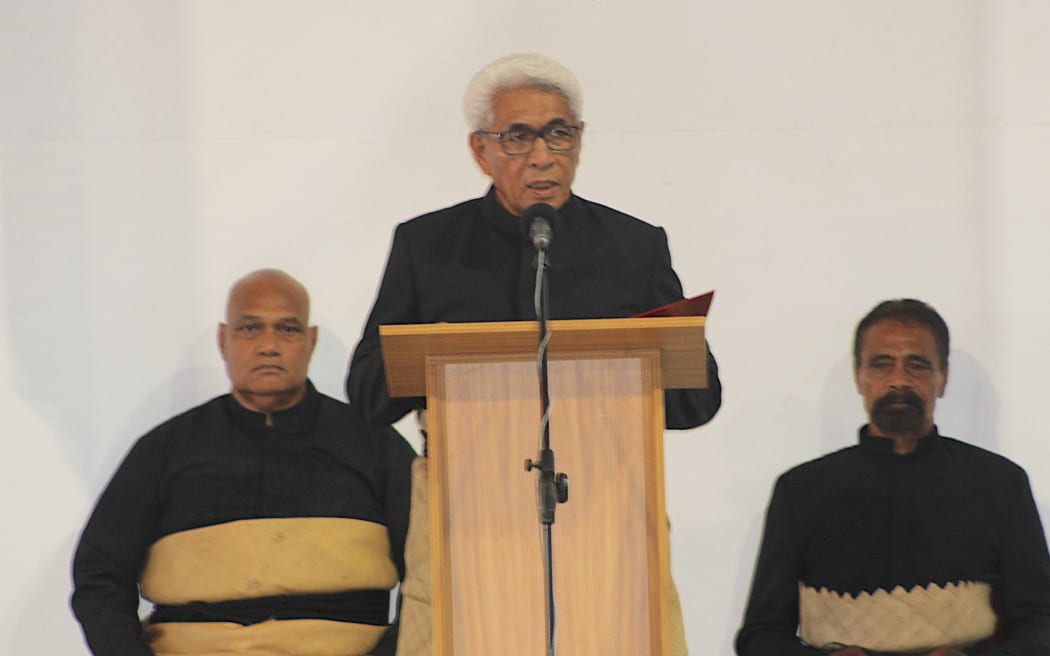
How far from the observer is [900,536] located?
3875 millimetres

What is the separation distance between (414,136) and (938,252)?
165 centimetres

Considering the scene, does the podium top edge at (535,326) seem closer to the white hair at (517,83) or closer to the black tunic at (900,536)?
the white hair at (517,83)

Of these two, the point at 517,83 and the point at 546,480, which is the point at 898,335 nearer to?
the point at 517,83

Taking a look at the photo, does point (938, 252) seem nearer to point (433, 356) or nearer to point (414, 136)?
point (414, 136)

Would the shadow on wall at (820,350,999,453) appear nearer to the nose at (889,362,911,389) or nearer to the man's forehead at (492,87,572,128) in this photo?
the nose at (889,362,911,389)

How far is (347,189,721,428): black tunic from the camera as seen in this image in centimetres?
314

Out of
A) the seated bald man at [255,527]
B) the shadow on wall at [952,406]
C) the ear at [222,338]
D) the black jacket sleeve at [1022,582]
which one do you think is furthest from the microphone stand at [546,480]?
the shadow on wall at [952,406]

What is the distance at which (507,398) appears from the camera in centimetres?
256

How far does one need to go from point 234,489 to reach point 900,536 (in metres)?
1.75

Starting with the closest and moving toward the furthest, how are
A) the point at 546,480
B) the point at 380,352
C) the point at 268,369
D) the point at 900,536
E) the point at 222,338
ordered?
1. the point at 546,480
2. the point at 380,352
3. the point at 900,536
4. the point at 268,369
5. the point at 222,338

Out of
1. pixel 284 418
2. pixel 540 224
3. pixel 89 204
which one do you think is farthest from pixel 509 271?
pixel 89 204

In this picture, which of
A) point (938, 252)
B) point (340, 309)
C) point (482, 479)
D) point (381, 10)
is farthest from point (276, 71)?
point (482, 479)

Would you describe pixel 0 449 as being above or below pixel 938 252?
below

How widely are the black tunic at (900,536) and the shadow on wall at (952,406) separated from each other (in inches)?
19.4
